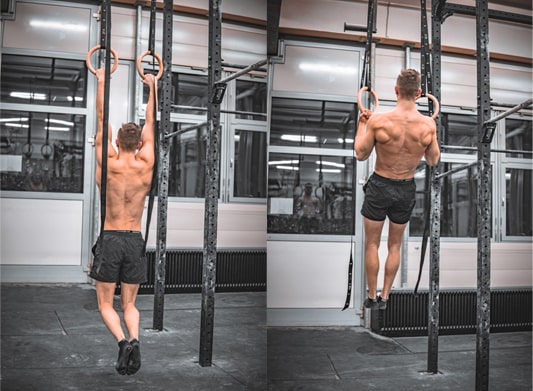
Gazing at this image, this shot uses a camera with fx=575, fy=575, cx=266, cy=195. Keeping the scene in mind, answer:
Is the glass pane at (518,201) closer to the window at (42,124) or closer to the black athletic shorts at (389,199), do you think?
the black athletic shorts at (389,199)

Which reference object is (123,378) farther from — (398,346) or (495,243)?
(495,243)

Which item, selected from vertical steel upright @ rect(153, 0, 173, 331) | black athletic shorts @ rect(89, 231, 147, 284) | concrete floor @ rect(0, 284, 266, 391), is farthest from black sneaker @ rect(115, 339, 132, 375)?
vertical steel upright @ rect(153, 0, 173, 331)

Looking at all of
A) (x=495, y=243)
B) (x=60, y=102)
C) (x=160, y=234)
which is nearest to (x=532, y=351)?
(x=495, y=243)

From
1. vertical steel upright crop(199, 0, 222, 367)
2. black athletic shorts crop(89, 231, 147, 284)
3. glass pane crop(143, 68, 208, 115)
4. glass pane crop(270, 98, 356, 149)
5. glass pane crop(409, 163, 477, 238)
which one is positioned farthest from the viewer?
glass pane crop(409, 163, 477, 238)

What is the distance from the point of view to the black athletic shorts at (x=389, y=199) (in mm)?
2512

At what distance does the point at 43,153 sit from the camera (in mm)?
2967

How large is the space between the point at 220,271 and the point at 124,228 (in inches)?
67.2

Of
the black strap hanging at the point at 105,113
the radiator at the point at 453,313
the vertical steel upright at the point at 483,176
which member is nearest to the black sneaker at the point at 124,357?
the black strap hanging at the point at 105,113

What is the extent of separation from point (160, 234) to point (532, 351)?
3.32m

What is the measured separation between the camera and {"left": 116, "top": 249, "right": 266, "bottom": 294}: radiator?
395cm

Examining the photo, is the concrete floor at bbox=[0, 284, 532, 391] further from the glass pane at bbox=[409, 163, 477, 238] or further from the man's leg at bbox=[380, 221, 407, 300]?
the man's leg at bbox=[380, 221, 407, 300]

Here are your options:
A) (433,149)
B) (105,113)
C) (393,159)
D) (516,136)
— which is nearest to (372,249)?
(393,159)

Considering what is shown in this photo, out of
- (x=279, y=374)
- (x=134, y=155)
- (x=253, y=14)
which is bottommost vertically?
(x=279, y=374)

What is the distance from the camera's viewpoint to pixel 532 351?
15.7ft
